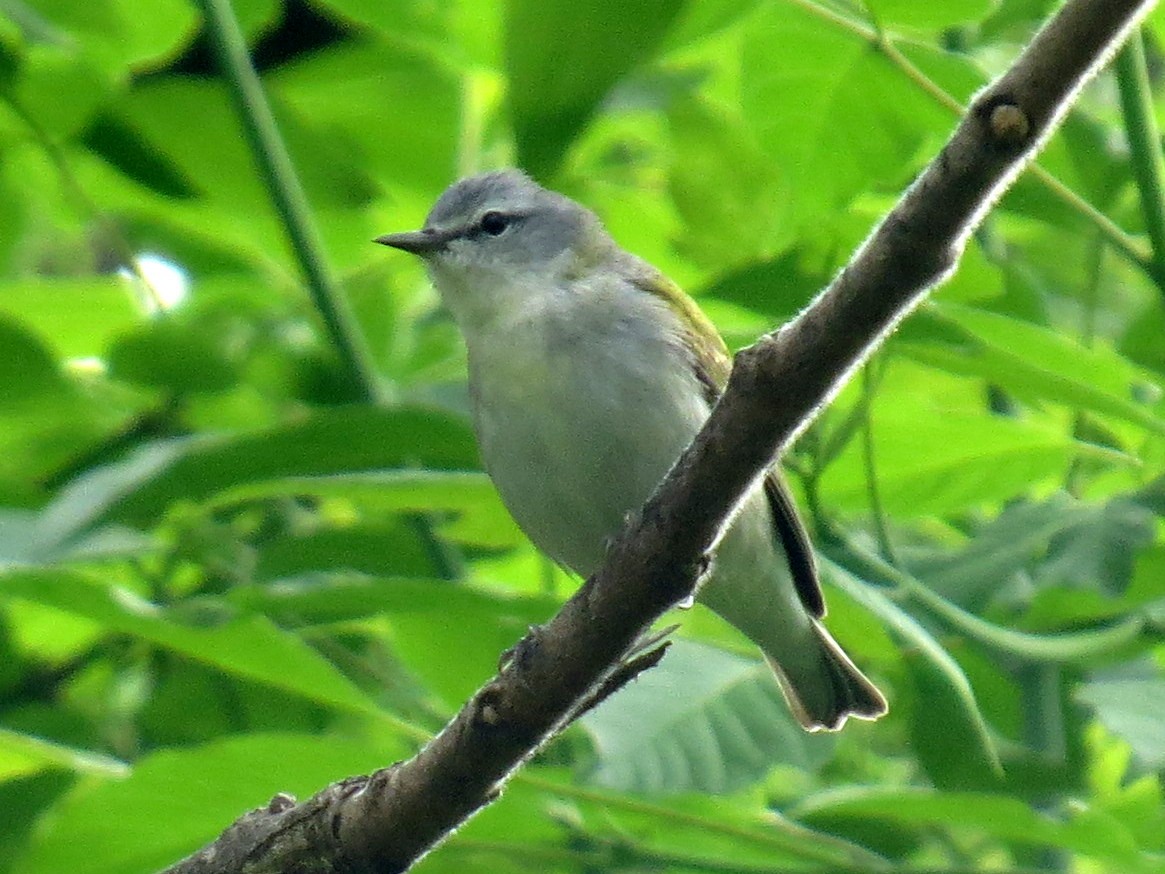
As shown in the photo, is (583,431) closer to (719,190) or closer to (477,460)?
(477,460)

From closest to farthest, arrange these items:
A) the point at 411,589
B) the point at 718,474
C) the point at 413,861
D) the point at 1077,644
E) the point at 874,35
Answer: the point at 718,474, the point at 413,861, the point at 411,589, the point at 874,35, the point at 1077,644

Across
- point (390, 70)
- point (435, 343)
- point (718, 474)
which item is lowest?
point (435, 343)

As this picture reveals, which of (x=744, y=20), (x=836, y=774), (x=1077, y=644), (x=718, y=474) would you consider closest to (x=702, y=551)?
(x=718, y=474)

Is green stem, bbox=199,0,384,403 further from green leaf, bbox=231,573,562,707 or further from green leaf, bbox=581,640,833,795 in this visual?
green leaf, bbox=581,640,833,795

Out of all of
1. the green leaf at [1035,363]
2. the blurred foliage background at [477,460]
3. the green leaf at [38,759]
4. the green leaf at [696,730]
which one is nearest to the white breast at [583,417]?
the blurred foliage background at [477,460]

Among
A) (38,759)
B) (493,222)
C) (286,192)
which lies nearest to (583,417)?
(286,192)

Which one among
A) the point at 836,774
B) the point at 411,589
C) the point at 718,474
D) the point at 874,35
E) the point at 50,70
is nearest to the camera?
the point at 718,474

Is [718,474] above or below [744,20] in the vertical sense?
below

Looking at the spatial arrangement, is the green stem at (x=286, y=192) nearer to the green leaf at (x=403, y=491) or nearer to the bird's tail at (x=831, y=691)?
the green leaf at (x=403, y=491)

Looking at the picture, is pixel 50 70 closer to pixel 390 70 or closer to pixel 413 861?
pixel 390 70
